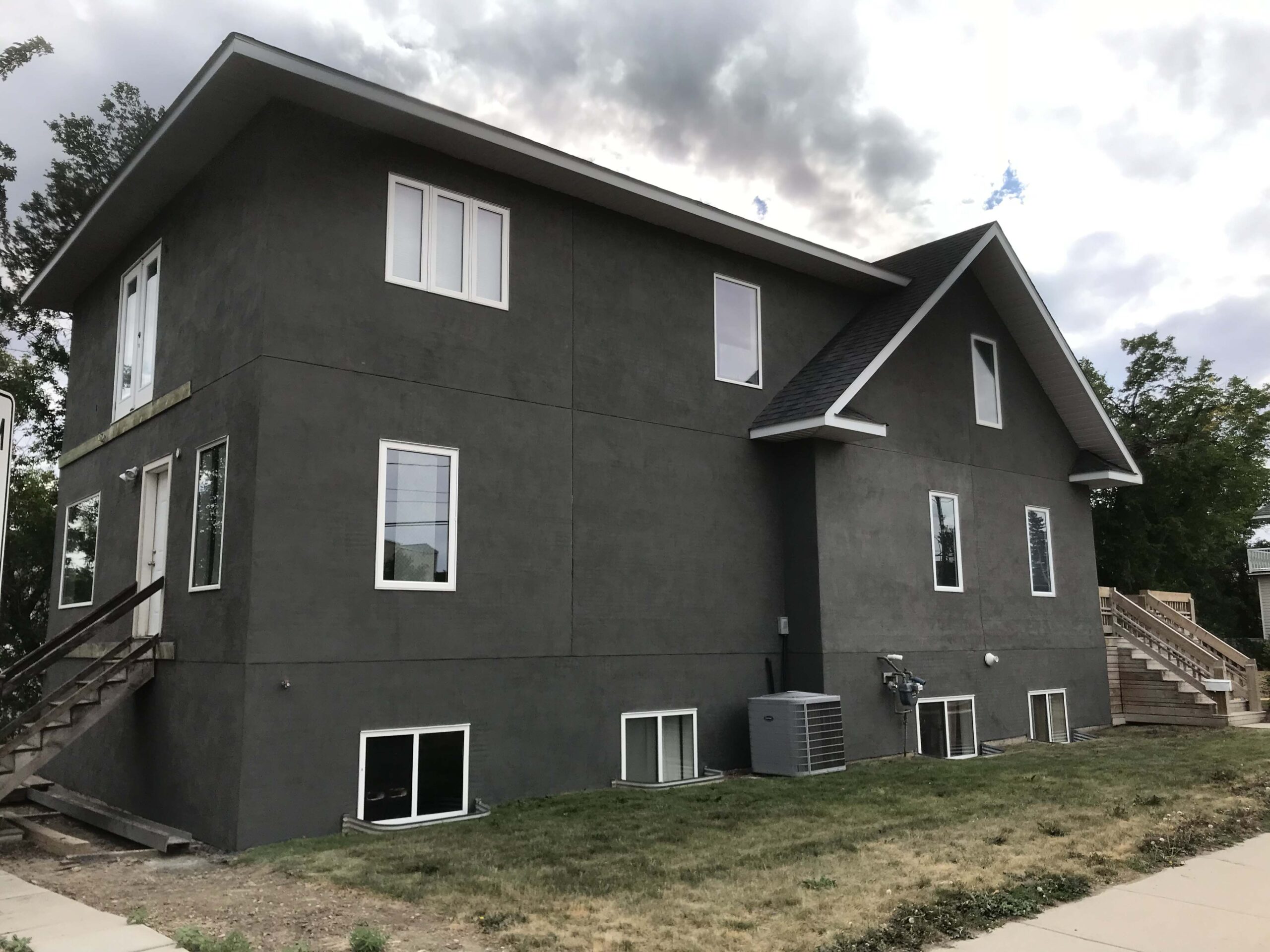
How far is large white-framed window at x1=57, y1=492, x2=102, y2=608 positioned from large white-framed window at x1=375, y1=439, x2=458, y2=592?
5.32 meters

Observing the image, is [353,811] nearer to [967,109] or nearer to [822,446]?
[822,446]

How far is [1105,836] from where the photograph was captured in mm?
8070

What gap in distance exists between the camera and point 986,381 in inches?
638

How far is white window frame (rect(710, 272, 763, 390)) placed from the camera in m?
13.2

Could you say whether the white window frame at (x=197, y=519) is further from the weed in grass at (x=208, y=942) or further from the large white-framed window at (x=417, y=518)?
the weed in grass at (x=208, y=942)

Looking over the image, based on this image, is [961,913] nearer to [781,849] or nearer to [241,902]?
[781,849]

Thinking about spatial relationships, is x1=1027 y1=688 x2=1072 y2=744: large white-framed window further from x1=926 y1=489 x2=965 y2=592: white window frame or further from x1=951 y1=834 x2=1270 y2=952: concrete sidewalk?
x1=951 y1=834 x2=1270 y2=952: concrete sidewalk

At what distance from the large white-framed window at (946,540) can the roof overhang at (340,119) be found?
3.44 m

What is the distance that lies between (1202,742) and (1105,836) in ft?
25.4

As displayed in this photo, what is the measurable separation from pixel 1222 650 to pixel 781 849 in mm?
13892

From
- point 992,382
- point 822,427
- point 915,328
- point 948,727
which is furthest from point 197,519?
point 992,382

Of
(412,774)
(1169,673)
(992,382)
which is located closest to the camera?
(412,774)

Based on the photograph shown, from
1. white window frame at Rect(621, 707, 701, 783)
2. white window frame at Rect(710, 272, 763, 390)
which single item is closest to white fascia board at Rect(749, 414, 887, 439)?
white window frame at Rect(710, 272, 763, 390)

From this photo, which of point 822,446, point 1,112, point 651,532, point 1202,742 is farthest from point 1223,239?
point 1,112
